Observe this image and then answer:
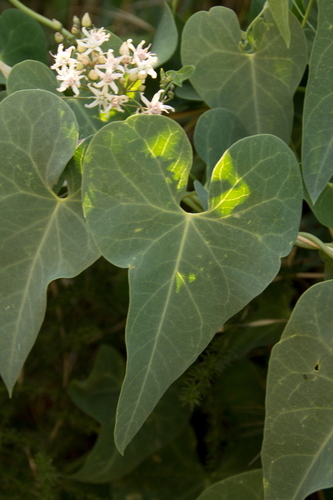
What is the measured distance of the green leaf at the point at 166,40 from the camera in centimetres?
61

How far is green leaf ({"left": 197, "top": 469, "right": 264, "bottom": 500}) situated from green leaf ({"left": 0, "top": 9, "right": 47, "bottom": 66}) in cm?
62

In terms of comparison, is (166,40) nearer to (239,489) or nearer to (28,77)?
(28,77)

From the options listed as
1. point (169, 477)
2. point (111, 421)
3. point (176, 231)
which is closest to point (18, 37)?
point (176, 231)

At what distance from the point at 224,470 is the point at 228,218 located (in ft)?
1.63

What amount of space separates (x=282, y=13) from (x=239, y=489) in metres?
0.54

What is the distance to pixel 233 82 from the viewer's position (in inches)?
22.3

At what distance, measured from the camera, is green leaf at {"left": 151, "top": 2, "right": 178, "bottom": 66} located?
23.9 inches

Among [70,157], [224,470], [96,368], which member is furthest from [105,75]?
[224,470]

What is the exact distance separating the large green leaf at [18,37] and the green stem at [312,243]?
46cm

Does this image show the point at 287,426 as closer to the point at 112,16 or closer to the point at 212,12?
the point at 212,12

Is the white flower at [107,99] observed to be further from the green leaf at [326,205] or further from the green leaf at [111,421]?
the green leaf at [111,421]

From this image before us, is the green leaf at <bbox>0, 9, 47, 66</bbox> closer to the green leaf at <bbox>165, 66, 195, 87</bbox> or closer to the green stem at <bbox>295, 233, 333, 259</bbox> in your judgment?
the green leaf at <bbox>165, 66, 195, 87</bbox>

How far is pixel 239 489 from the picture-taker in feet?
1.90

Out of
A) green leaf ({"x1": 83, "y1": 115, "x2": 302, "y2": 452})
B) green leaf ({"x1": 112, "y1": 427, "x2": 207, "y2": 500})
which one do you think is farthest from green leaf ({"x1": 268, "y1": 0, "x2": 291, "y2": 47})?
green leaf ({"x1": 112, "y1": 427, "x2": 207, "y2": 500})
